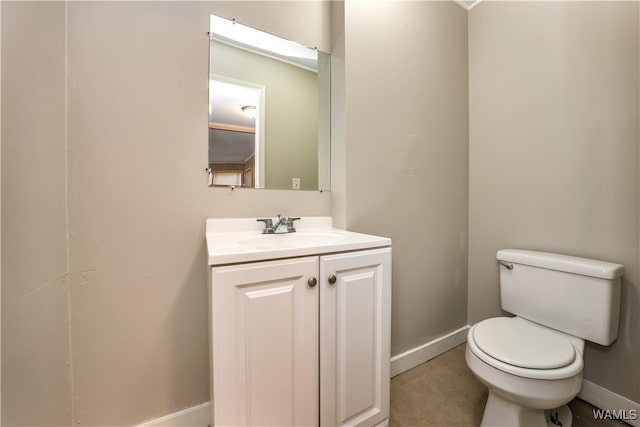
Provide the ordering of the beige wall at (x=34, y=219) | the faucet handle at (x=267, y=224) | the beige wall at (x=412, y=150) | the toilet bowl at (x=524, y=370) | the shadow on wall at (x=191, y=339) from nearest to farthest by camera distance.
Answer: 1. the beige wall at (x=34, y=219)
2. the toilet bowl at (x=524, y=370)
3. the shadow on wall at (x=191, y=339)
4. the faucet handle at (x=267, y=224)
5. the beige wall at (x=412, y=150)

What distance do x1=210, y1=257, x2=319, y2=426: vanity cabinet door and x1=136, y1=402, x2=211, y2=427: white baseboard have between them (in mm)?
480

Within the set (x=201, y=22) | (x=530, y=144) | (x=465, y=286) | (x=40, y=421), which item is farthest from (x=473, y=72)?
(x=40, y=421)

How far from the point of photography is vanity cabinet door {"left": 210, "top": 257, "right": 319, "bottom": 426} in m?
0.73

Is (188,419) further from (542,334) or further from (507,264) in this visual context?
(507,264)

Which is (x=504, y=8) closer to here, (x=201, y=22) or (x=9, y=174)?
(x=201, y=22)

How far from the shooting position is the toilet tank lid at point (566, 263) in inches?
41.6

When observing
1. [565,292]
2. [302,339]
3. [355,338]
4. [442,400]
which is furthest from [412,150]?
[442,400]

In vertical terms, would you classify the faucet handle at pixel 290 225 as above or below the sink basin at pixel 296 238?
above

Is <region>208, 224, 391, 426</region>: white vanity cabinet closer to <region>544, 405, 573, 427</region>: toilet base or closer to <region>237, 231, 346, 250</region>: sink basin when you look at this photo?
<region>237, 231, 346, 250</region>: sink basin

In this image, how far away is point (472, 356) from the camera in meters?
1.02

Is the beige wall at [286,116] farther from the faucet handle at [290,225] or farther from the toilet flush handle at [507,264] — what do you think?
the toilet flush handle at [507,264]

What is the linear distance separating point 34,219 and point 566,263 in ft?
6.68

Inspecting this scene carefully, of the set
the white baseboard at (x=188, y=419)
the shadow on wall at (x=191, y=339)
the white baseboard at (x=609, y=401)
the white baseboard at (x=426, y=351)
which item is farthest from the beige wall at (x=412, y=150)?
the white baseboard at (x=188, y=419)

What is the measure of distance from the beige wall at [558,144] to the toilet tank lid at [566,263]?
102 mm
